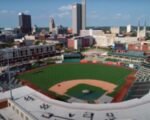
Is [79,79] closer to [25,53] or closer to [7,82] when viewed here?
[7,82]

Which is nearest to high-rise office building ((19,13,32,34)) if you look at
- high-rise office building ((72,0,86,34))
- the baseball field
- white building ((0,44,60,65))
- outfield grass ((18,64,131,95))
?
high-rise office building ((72,0,86,34))

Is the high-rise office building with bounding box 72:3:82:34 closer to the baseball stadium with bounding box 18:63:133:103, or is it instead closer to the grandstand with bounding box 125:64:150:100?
the baseball stadium with bounding box 18:63:133:103

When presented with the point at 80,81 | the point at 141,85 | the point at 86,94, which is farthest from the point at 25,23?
the point at 141,85

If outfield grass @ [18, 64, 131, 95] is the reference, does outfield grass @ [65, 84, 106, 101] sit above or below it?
below

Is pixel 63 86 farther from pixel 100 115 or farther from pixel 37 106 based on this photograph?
pixel 100 115

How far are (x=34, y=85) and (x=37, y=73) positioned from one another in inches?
354

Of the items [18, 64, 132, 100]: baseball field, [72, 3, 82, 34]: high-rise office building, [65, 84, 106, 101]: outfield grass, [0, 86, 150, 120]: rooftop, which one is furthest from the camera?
[72, 3, 82, 34]: high-rise office building

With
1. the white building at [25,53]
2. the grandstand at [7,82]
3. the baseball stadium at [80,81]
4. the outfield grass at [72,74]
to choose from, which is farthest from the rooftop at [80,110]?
the white building at [25,53]

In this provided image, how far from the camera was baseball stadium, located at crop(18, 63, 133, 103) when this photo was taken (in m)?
30.5

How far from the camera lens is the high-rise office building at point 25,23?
5443 inches

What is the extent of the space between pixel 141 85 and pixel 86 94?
369 inches

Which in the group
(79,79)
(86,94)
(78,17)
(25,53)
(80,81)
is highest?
(78,17)

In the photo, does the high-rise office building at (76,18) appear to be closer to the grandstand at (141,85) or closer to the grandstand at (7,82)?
the grandstand at (7,82)

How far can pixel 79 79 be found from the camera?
3872cm
